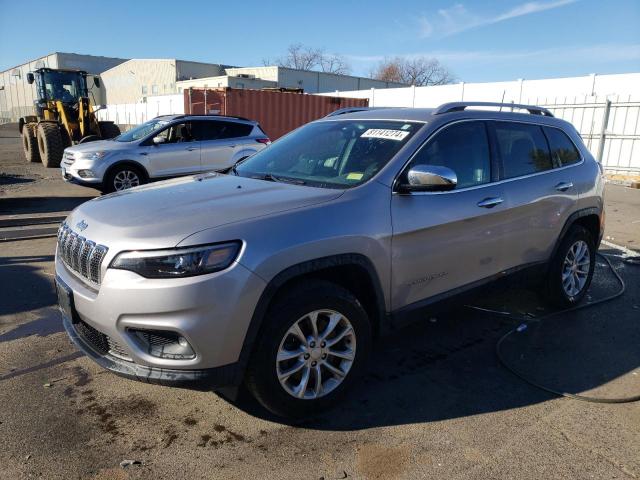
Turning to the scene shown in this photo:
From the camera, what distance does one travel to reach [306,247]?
2.67 metres

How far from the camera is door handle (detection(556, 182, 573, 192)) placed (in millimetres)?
4367

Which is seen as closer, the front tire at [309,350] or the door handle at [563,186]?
the front tire at [309,350]

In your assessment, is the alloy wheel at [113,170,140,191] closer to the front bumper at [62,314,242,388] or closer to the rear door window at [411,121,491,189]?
the rear door window at [411,121,491,189]

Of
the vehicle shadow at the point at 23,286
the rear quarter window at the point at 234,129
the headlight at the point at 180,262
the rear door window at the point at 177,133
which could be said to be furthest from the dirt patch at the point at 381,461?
the rear quarter window at the point at 234,129

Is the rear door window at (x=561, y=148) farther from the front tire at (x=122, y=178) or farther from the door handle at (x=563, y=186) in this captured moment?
the front tire at (x=122, y=178)

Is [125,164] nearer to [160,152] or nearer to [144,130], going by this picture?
[160,152]

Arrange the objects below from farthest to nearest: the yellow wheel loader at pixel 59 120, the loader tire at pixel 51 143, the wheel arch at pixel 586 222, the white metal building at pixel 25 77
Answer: the white metal building at pixel 25 77 → the yellow wheel loader at pixel 59 120 → the loader tire at pixel 51 143 → the wheel arch at pixel 586 222

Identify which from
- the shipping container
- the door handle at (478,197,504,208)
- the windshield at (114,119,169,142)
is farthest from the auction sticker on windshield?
the shipping container

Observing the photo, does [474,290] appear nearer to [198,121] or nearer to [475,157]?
[475,157]

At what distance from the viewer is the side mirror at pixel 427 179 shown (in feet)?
10.1

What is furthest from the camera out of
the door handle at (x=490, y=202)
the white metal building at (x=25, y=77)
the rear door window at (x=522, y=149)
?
the white metal building at (x=25, y=77)

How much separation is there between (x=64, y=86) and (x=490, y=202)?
21.0m

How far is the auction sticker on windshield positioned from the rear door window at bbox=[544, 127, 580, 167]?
6.02ft

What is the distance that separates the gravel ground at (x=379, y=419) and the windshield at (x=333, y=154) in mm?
1399
